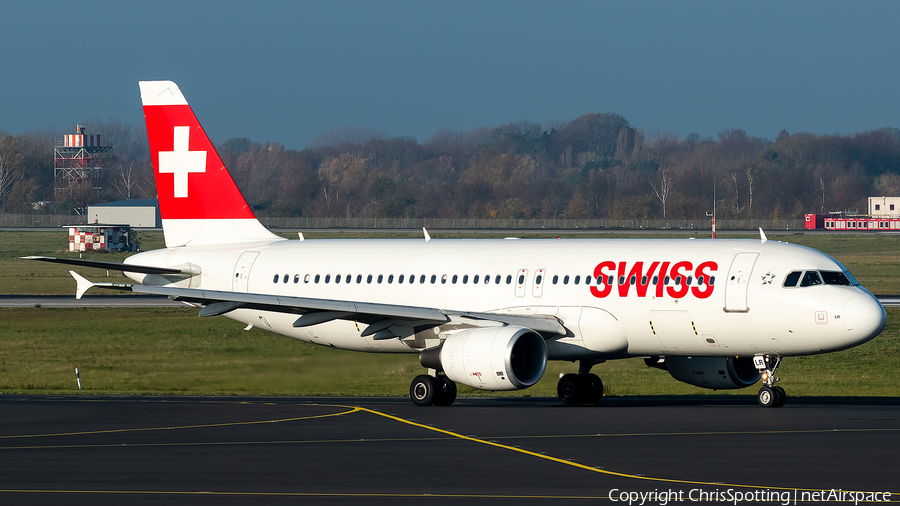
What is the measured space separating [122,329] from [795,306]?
3463 centimetres

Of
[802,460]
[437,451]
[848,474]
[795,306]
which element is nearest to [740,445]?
[802,460]

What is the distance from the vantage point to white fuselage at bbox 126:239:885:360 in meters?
31.6

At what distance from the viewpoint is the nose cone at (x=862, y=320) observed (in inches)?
1206

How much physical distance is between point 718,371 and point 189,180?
18.3m

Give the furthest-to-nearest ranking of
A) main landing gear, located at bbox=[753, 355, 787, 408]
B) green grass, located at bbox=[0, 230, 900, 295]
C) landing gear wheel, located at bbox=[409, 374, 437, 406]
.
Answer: green grass, located at bbox=[0, 230, 900, 295] < landing gear wheel, located at bbox=[409, 374, 437, 406] < main landing gear, located at bbox=[753, 355, 787, 408]

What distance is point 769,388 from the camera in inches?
1280

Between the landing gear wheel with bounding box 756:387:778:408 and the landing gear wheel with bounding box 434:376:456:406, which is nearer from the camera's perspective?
the landing gear wheel with bounding box 756:387:778:408

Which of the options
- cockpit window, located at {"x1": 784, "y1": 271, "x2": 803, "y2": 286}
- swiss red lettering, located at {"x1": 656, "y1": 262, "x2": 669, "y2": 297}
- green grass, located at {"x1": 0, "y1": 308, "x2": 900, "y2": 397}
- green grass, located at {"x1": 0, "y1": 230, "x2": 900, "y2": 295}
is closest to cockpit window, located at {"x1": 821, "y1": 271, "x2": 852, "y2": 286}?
cockpit window, located at {"x1": 784, "y1": 271, "x2": 803, "y2": 286}

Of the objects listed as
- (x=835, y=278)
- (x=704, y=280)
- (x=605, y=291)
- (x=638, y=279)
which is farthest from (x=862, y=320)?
(x=605, y=291)

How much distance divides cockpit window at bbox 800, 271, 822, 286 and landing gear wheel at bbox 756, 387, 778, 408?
2897 millimetres

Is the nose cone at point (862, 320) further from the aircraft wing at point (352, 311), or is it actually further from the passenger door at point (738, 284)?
the aircraft wing at point (352, 311)

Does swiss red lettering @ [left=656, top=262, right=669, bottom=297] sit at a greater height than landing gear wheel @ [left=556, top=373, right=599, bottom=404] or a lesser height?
greater

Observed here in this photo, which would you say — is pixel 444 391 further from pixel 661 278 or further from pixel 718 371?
pixel 718 371

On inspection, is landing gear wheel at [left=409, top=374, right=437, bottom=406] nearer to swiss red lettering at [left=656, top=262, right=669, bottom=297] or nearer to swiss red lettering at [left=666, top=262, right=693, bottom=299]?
swiss red lettering at [left=656, top=262, right=669, bottom=297]
